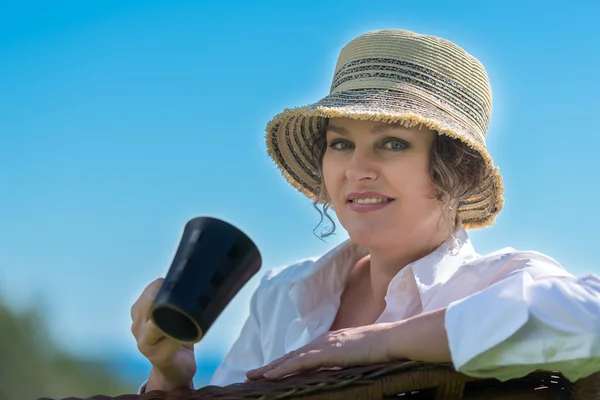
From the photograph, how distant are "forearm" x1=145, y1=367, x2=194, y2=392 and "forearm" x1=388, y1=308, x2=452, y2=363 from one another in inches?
23.8

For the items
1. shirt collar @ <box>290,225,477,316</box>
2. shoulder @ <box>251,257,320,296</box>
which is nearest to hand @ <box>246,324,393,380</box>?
shirt collar @ <box>290,225,477,316</box>

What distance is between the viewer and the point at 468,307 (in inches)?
64.9

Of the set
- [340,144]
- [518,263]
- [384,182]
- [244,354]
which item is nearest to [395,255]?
[384,182]

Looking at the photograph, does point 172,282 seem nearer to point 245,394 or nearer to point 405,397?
point 245,394

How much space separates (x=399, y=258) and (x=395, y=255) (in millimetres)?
20

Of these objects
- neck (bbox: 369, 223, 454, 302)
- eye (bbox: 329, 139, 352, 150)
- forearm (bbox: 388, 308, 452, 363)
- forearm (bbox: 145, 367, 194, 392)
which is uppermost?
eye (bbox: 329, 139, 352, 150)

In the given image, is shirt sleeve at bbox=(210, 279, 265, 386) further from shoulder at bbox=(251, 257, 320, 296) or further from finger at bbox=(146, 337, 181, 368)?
finger at bbox=(146, 337, 181, 368)

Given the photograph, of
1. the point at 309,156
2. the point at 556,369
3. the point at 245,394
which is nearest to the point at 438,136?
the point at 309,156

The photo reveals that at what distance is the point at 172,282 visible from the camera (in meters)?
1.54

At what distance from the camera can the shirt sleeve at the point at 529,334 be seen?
158cm

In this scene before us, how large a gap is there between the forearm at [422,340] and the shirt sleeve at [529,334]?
30 mm

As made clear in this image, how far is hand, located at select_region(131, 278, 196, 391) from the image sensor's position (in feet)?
5.90

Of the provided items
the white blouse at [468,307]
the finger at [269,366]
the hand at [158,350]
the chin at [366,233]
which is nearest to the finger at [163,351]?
the hand at [158,350]

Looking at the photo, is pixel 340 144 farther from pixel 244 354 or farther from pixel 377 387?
pixel 377 387
